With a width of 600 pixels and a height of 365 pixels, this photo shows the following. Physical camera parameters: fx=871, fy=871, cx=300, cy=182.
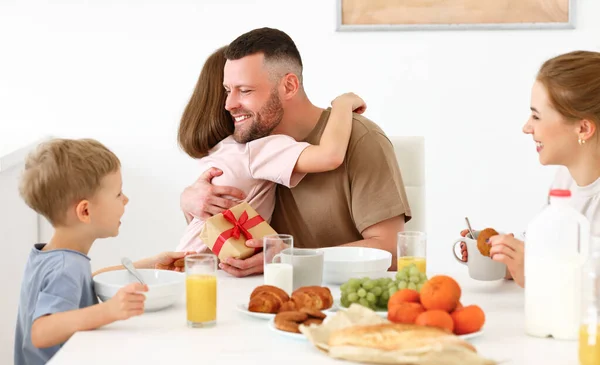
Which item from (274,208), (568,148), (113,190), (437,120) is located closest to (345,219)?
(274,208)

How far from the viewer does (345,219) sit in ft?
7.50

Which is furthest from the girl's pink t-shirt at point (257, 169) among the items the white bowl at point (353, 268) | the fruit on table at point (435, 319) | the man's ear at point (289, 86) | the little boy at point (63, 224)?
the fruit on table at point (435, 319)

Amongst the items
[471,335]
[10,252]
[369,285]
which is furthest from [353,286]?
[10,252]

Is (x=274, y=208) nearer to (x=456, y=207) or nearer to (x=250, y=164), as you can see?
(x=250, y=164)

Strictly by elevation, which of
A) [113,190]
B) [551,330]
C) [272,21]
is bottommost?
[551,330]

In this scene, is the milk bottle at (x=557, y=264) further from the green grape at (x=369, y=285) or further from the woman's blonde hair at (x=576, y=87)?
the woman's blonde hair at (x=576, y=87)

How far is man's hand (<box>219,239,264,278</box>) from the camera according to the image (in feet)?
6.10

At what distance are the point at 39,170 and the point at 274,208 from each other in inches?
32.1

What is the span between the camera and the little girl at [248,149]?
2.13 meters

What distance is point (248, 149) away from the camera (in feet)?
7.25

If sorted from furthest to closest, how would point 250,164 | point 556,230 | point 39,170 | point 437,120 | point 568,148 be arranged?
point 437,120
point 250,164
point 568,148
point 39,170
point 556,230

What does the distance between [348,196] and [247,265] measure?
A: 0.48 meters

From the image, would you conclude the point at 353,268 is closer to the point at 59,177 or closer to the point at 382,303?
the point at 382,303

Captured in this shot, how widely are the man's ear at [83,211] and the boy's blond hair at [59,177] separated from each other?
0.04ft
